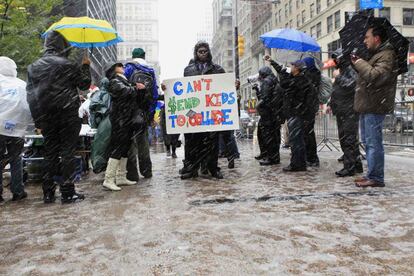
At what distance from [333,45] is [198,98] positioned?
137 feet

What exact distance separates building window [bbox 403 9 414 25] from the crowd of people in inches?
1570

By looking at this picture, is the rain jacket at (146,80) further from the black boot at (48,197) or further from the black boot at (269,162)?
the black boot at (269,162)

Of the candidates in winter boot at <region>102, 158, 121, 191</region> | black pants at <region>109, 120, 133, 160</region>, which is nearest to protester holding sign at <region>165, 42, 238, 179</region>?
black pants at <region>109, 120, 133, 160</region>

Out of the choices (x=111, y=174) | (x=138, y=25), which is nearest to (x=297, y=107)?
(x=111, y=174)

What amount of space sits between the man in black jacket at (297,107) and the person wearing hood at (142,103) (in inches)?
81.6

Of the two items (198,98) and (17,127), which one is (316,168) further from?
(17,127)

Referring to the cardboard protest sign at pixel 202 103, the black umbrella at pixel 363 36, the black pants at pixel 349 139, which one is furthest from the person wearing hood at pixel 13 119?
the black pants at pixel 349 139

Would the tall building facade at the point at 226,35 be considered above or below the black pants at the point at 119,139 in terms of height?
above

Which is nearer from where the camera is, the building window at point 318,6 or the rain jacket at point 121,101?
the rain jacket at point 121,101

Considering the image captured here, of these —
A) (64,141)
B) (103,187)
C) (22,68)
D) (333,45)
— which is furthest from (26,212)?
(333,45)

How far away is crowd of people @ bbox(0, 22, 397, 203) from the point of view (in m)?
5.12

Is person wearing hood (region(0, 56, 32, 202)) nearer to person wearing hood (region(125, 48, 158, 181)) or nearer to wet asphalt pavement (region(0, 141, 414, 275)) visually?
wet asphalt pavement (region(0, 141, 414, 275))

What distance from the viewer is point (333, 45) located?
45125mm

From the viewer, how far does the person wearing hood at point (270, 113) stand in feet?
27.2
